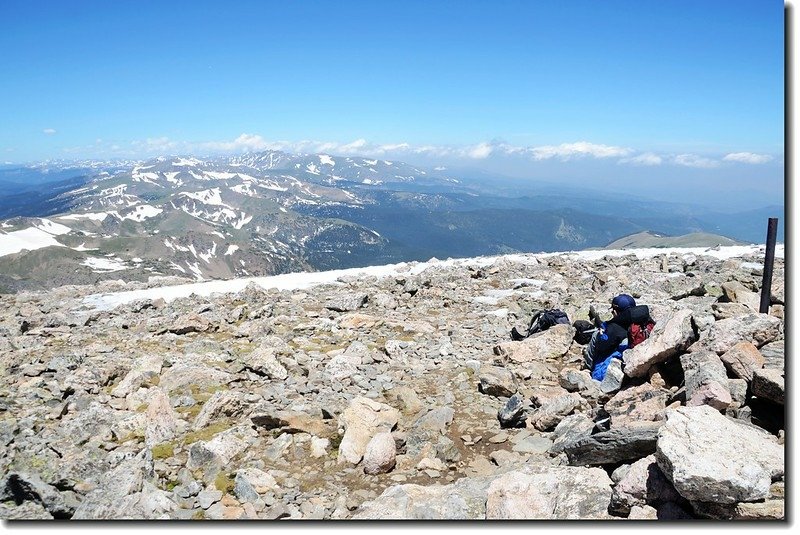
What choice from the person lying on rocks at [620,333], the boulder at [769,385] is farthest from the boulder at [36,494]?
the person lying on rocks at [620,333]

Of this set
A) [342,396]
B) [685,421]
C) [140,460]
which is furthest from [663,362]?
[140,460]

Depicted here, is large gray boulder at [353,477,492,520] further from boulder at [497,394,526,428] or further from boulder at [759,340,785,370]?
boulder at [759,340,785,370]

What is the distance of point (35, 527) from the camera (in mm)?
4324

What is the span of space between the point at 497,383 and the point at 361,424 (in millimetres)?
2941

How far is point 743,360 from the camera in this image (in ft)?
20.8

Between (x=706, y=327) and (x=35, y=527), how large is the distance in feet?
31.1

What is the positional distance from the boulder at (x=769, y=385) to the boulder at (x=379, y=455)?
4855 millimetres

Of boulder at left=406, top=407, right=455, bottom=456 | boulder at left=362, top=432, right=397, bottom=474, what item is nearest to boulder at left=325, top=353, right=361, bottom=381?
boulder at left=406, top=407, right=455, bottom=456

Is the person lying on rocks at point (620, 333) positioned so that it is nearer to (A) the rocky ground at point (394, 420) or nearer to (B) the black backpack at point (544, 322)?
(A) the rocky ground at point (394, 420)

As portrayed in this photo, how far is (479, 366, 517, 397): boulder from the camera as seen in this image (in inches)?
357

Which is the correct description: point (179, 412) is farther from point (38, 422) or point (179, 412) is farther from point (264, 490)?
point (264, 490)

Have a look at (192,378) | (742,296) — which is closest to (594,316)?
(742,296)

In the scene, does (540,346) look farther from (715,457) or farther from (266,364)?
(715,457)

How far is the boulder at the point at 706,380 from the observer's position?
5.66 m
